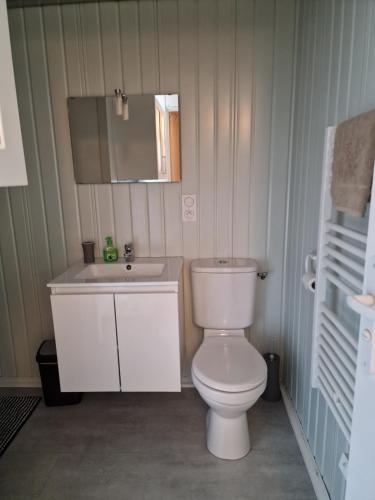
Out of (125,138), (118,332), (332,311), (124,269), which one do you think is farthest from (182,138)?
(332,311)

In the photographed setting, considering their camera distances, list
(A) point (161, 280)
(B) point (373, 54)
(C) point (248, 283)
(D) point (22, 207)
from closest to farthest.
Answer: (B) point (373, 54) < (A) point (161, 280) < (C) point (248, 283) < (D) point (22, 207)

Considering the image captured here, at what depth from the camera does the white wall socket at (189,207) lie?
2.08 metres

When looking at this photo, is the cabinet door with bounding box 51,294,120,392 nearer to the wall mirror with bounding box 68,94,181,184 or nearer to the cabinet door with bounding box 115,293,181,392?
the cabinet door with bounding box 115,293,181,392

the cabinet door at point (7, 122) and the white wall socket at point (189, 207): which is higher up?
the cabinet door at point (7, 122)

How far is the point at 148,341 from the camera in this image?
1.77 meters

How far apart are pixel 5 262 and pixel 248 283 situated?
160cm

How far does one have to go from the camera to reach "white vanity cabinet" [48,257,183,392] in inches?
68.1

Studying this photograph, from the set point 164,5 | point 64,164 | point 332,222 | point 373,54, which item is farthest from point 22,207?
point 373,54

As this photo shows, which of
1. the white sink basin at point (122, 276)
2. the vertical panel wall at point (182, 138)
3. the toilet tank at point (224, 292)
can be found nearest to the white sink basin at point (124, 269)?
the white sink basin at point (122, 276)

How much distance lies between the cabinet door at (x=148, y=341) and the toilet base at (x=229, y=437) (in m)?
0.29

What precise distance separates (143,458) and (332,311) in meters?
1.23

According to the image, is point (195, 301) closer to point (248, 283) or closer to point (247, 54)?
point (248, 283)

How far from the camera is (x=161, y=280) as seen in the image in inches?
68.1

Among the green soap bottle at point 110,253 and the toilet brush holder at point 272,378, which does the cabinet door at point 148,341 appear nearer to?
the green soap bottle at point 110,253
